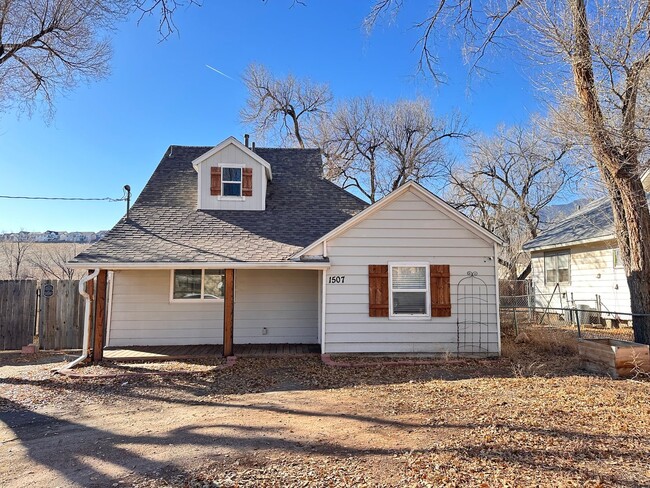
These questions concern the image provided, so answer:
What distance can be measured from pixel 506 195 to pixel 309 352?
21.3 meters

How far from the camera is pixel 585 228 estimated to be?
1416 centimetres

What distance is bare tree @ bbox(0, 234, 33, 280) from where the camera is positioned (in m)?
20.7

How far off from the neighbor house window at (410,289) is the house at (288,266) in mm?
23

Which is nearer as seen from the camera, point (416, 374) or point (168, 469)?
point (168, 469)

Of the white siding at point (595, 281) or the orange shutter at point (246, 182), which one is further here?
the white siding at point (595, 281)

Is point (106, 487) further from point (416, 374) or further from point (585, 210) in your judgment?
point (585, 210)

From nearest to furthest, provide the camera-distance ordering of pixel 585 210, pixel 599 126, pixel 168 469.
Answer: pixel 168 469 → pixel 599 126 → pixel 585 210

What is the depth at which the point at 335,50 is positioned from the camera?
30.0 ft

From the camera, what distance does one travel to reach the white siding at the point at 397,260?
28.0 ft

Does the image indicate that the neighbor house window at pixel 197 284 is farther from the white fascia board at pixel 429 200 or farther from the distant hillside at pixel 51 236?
the distant hillside at pixel 51 236

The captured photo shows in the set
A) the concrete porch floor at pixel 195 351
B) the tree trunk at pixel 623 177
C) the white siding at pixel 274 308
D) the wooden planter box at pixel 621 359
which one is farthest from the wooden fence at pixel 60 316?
the tree trunk at pixel 623 177

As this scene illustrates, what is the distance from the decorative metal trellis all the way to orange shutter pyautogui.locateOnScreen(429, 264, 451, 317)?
267mm

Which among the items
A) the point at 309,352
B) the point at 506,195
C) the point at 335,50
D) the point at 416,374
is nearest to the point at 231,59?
the point at 335,50

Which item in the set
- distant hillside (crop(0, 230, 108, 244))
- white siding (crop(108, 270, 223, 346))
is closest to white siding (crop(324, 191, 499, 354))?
white siding (crop(108, 270, 223, 346))
